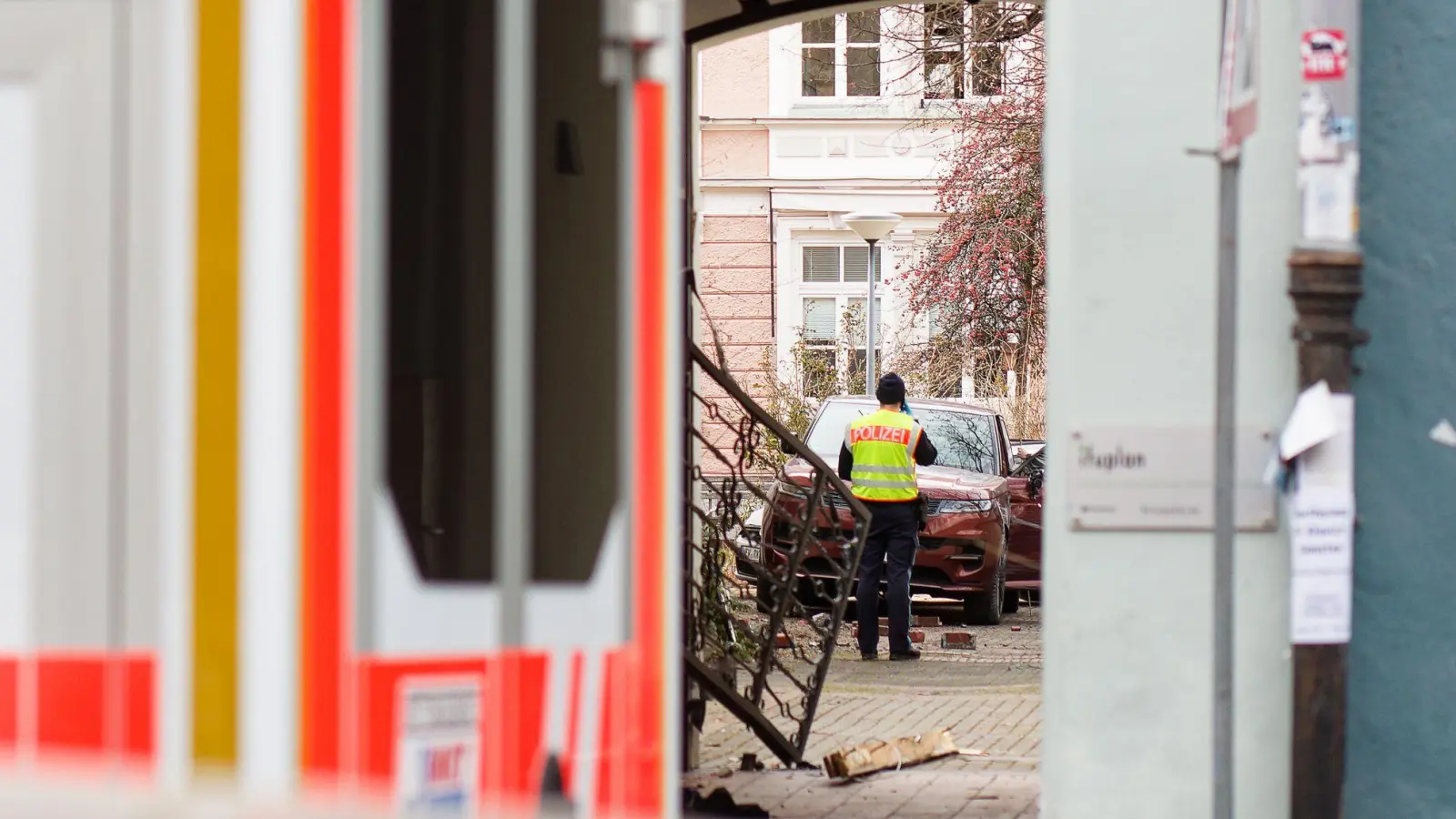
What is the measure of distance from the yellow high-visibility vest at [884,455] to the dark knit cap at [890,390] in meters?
0.08


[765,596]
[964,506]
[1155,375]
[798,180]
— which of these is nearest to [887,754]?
[765,596]

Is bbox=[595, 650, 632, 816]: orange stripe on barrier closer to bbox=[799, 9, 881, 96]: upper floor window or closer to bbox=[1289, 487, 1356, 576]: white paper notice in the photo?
bbox=[1289, 487, 1356, 576]: white paper notice

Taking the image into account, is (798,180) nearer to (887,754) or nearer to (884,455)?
(884,455)

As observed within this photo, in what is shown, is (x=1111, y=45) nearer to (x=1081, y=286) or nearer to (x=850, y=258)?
(x=1081, y=286)

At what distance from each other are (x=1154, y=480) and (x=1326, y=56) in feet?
3.67

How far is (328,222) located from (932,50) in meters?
14.6

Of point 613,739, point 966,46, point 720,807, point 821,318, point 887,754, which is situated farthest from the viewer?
point 821,318

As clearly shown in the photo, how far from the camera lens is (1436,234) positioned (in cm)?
444

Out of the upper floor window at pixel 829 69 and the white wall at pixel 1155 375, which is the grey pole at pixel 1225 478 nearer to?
the white wall at pixel 1155 375

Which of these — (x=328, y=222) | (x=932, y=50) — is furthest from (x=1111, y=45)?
(x=932, y=50)

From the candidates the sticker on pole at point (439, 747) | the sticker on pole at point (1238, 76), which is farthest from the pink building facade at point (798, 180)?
the sticker on pole at point (439, 747)

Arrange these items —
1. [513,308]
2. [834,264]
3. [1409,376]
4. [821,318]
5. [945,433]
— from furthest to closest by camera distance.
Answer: [834,264]
[821,318]
[945,433]
[1409,376]
[513,308]

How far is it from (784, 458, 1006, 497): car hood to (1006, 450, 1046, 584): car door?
0.47m

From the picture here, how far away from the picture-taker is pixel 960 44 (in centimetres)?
1652
